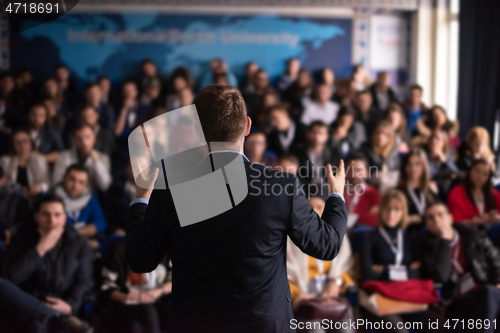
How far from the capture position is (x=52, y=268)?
2678mm

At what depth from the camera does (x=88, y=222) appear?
3.49 m

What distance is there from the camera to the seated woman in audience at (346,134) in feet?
14.7

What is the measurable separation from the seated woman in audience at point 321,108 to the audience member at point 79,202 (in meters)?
2.95

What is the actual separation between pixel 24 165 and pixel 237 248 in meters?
3.54

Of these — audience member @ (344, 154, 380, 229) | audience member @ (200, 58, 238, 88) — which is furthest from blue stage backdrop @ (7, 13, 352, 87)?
audience member @ (344, 154, 380, 229)

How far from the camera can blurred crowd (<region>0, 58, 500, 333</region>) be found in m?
2.65

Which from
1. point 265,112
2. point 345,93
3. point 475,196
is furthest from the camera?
point 345,93

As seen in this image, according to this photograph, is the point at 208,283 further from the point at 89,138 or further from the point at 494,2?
the point at 494,2

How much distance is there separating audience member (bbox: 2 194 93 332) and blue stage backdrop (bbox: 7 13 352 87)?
4.94 meters

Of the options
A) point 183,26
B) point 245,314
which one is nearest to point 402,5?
point 183,26

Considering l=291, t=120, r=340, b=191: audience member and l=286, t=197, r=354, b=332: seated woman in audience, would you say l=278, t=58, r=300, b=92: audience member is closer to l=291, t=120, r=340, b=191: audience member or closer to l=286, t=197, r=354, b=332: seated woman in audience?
l=291, t=120, r=340, b=191: audience member

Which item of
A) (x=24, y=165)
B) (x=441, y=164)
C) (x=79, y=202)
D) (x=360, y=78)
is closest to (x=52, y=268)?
(x=79, y=202)

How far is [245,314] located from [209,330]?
11 centimetres

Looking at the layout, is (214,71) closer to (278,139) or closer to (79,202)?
(278,139)
